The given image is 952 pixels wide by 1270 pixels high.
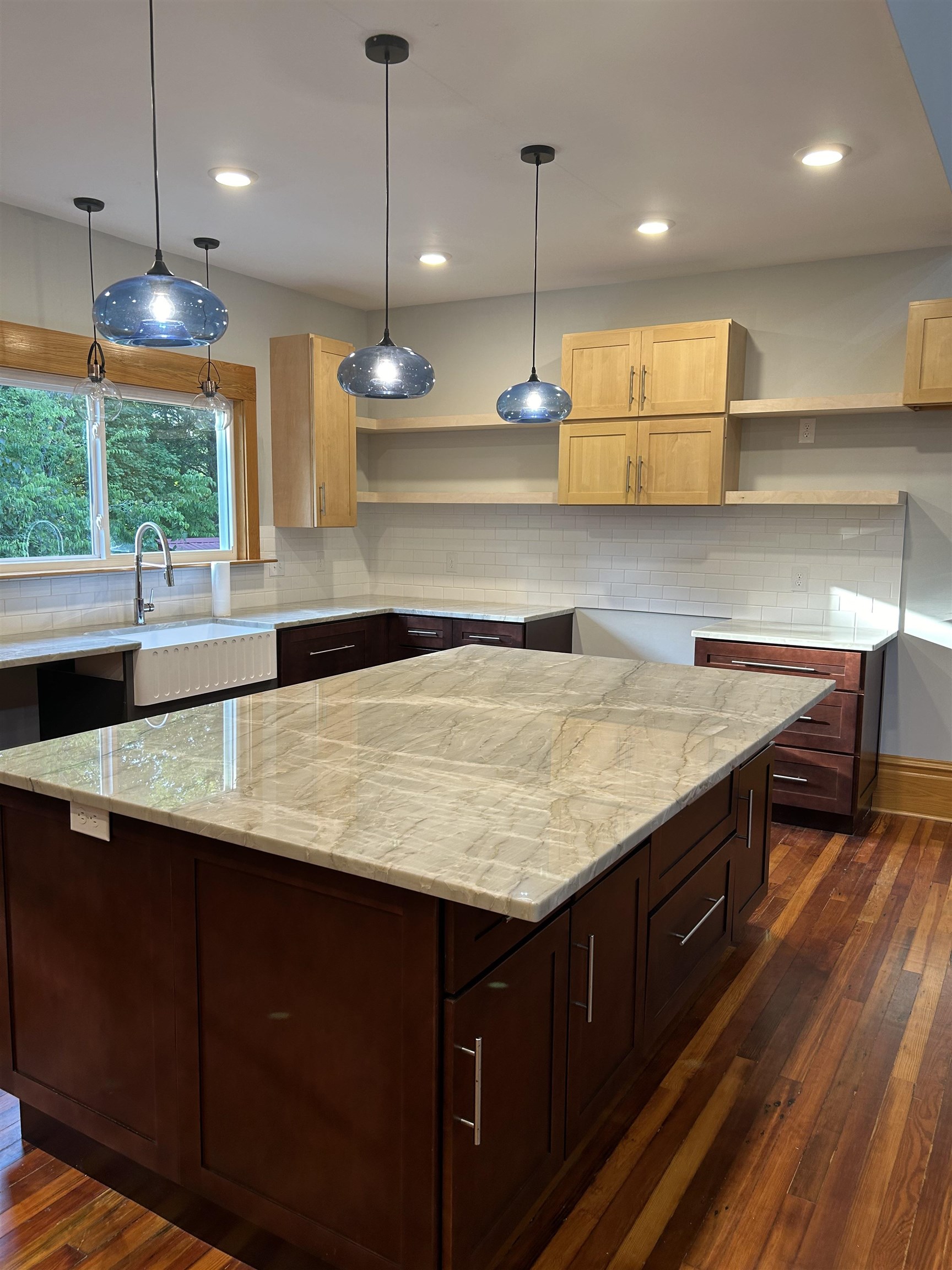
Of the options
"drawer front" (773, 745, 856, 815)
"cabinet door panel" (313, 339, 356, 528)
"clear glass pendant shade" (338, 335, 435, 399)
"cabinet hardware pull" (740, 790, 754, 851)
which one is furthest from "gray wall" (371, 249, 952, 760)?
"clear glass pendant shade" (338, 335, 435, 399)

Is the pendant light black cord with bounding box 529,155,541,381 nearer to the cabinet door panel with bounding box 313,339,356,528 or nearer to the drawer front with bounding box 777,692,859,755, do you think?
the cabinet door panel with bounding box 313,339,356,528

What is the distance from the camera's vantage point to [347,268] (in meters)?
4.86

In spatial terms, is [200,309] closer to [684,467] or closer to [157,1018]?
[157,1018]

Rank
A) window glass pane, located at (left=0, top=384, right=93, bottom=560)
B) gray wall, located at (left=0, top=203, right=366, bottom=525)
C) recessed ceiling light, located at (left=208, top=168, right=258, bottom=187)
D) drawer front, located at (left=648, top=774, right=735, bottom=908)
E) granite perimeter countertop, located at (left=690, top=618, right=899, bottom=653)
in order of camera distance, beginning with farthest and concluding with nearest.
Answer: granite perimeter countertop, located at (left=690, top=618, right=899, bottom=653), window glass pane, located at (left=0, top=384, right=93, bottom=560), gray wall, located at (left=0, top=203, right=366, bottom=525), recessed ceiling light, located at (left=208, top=168, right=258, bottom=187), drawer front, located at (left=648, top=774, right=735, bottom=908)

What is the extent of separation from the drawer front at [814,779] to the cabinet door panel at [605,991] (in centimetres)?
230

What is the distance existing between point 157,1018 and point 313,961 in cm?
44

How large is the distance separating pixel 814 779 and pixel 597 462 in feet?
6.25

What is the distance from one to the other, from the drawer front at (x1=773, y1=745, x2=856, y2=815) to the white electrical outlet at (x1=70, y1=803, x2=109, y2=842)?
315 centimetres

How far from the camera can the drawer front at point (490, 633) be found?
16.2 ft

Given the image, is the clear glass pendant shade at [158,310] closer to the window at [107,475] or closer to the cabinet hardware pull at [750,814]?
the cabinet hardware pull at [750,814]

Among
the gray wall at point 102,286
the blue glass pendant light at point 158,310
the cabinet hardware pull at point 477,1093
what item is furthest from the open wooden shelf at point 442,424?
the cabinet hardware pull at point 477,1093

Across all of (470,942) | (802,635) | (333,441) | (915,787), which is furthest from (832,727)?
(470,942)

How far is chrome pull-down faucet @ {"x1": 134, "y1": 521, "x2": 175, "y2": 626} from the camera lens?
4207 mm

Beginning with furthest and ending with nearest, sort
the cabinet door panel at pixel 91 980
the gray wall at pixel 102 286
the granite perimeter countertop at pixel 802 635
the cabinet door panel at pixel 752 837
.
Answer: the granite perimeter countertop at pixel 802 635
the gray wall at pixel 102 286
the cabinet door panel at pixel 752 837
the cabinet door panel at pixel 91 980
